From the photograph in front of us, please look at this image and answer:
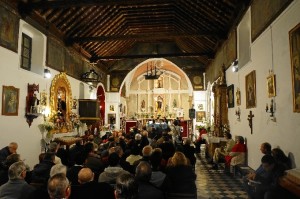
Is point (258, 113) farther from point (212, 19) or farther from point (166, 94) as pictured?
point (166, 94)

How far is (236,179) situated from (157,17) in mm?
8912

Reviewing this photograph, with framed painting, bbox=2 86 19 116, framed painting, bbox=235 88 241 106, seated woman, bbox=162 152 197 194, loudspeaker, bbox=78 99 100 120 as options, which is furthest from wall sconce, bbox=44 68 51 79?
seated woman, bbox=162 152 197 194

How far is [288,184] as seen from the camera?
3691mm

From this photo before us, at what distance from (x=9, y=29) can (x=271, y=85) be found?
7.26 meters

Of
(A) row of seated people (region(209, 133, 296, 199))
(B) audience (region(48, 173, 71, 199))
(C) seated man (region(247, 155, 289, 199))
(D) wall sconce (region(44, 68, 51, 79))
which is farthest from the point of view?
(D) wall sconce (region(44, 68, 51, 79))

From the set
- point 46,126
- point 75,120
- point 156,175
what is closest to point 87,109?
point 75,120

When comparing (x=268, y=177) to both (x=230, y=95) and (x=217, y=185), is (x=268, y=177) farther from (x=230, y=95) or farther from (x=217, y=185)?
(x=230, y=95)

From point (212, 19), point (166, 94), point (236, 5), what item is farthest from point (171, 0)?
point (166, 94)

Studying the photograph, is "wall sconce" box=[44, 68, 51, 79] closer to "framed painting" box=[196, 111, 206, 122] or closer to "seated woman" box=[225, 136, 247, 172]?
"seated woman" box=[225, 136, 247, 172]

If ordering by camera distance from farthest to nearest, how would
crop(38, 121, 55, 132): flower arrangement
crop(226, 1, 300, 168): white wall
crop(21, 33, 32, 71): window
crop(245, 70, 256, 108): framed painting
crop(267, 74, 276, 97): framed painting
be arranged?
crop(38, 121, 55, 132): flower arrangement, crop(21, 33, 32, 71): window, crop(245, 70, 256, 108): framed painting, crop(267, 74, 276, 97): framed painting, crop(226, 1, 300, 168): white wall

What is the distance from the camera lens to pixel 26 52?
31.6ft

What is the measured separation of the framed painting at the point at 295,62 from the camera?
15.1 feet

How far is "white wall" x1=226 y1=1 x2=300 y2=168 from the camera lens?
495cm

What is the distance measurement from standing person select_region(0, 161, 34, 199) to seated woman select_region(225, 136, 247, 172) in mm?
5991
